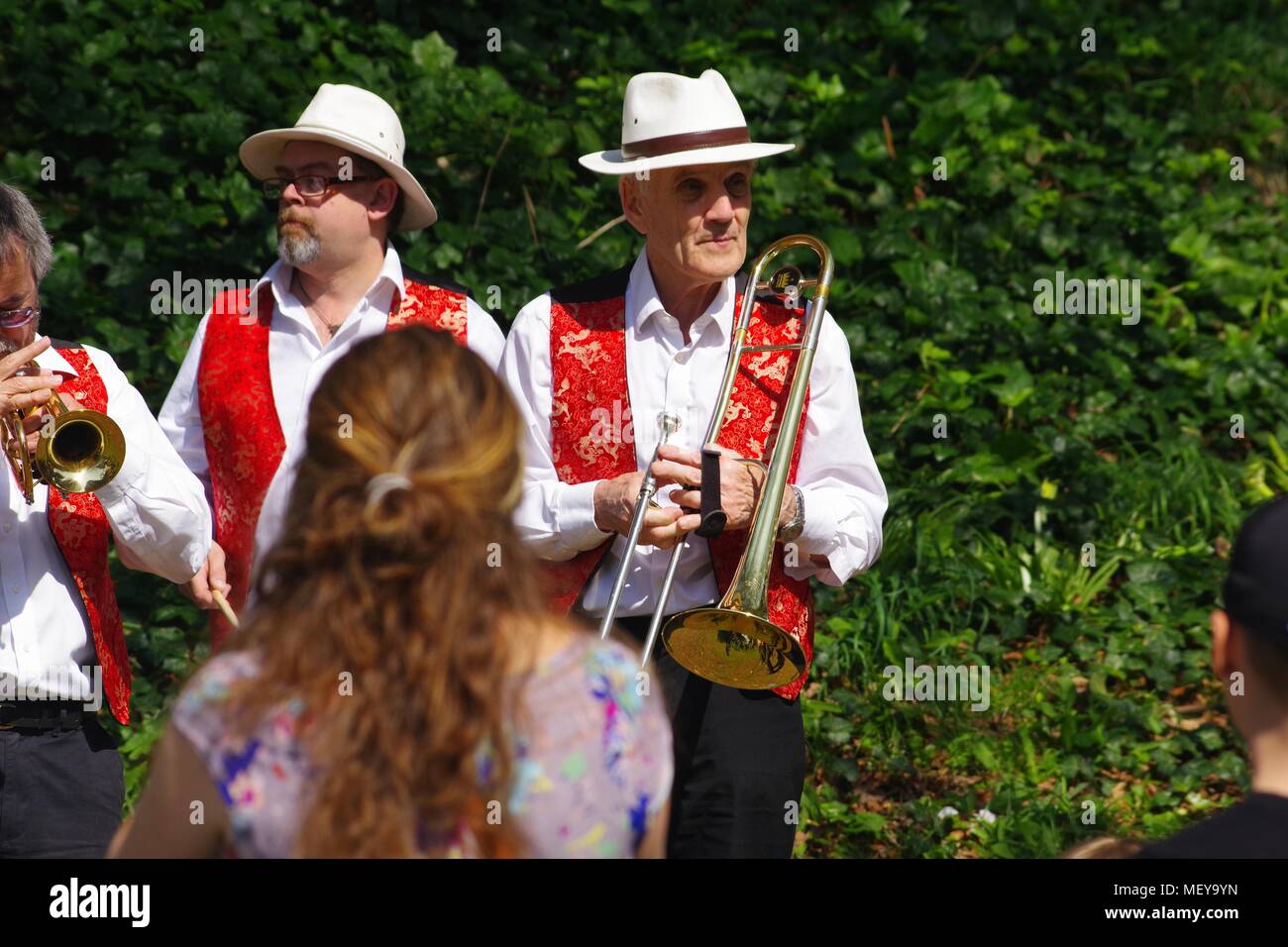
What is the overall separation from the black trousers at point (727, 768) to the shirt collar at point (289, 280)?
1.11 metres

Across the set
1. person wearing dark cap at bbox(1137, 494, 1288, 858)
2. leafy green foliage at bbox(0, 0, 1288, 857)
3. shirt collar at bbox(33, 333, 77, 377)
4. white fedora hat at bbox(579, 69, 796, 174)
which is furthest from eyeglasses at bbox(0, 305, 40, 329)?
person wearing dark cap at bbox(1137, 494, 1288, 858)

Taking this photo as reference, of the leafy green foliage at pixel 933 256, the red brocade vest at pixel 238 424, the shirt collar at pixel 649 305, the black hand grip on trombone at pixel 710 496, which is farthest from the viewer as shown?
the leafy green foliage at pixel 933 256

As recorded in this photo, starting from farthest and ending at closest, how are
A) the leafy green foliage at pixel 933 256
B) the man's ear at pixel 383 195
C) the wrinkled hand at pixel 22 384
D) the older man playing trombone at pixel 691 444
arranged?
the leafy green foliage at pixel 933 256, the man's ear at pixel 383 195, the older man playing trombone at pixel 691 444, the wrinkled hand at pixel 22 384

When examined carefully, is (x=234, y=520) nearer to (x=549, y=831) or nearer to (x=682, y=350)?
(x=682, y=350)

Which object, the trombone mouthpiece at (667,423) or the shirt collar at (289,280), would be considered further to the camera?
the shirt collar at (289,280)

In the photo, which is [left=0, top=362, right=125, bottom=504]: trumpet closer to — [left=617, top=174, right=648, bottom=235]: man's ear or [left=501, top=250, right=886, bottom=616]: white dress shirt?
[left=501, top=250, right=886, bottom=616]: white dress shirt

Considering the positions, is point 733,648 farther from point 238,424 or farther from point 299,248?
point 299,248

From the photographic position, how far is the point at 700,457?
336 cm

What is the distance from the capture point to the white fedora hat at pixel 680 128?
3.56 m

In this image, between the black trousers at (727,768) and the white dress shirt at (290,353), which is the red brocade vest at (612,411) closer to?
the black trousers at (727,768)

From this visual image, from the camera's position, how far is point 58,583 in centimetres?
328

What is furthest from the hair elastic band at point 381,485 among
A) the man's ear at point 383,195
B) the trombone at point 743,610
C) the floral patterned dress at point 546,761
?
the man's ear at point 383,195
